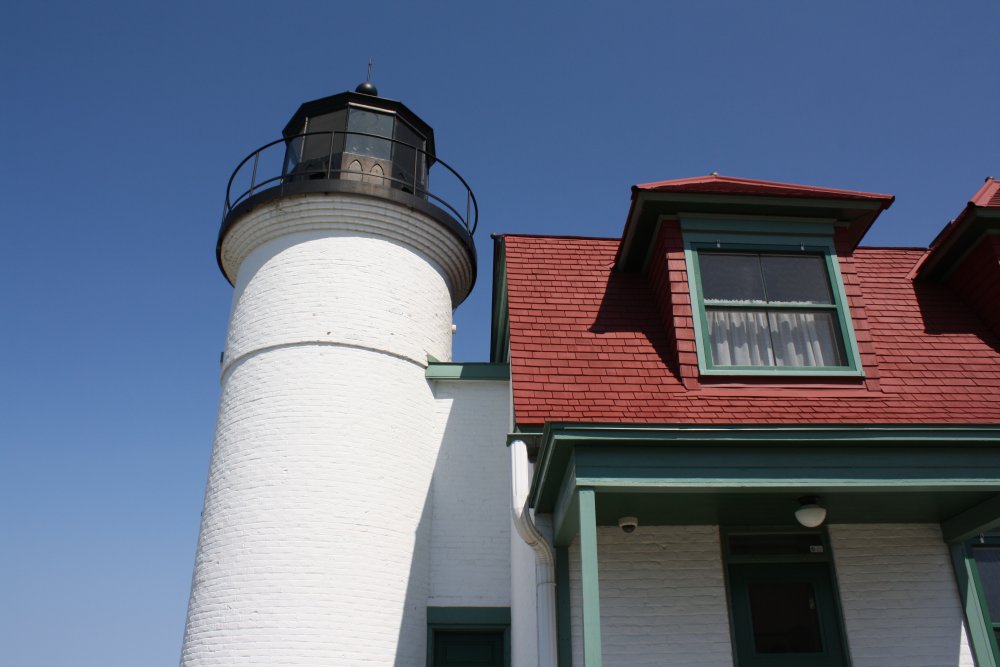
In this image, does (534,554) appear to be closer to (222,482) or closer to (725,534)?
(725,534)

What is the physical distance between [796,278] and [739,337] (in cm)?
104

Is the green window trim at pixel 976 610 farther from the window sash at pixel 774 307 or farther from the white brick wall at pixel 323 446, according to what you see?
the white brick wall at pixel 323 446

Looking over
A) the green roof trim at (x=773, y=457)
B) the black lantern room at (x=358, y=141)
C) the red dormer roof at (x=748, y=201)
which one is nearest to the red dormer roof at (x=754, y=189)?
the red dormer roof at (x=748, y=201)

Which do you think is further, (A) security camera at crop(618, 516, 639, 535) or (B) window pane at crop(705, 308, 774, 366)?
(B) window pane at crop(705, 308, 774, 366)

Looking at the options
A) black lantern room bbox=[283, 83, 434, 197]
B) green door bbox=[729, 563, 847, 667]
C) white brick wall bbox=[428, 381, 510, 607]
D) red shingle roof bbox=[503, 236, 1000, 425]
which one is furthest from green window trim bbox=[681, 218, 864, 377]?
black lantern room bbox=[283, 83, 434, 197]

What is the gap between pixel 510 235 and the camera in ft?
31.8

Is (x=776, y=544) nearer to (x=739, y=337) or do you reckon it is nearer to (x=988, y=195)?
(x=739, y=337)

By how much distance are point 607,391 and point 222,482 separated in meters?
4.77

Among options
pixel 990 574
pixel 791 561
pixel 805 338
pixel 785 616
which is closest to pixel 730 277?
pixel 805 338

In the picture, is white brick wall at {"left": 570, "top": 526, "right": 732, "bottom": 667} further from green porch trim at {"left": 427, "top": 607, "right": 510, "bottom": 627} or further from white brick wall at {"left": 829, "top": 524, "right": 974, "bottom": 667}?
green porch trim at {"left": 427, "top": 607, "right": 510, "bottom": 627}

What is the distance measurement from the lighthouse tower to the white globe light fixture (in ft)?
14.9

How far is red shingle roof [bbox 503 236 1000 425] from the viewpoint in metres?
6.96

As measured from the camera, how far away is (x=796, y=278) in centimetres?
803

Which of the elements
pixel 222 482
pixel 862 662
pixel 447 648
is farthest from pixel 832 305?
pixel 222 482
